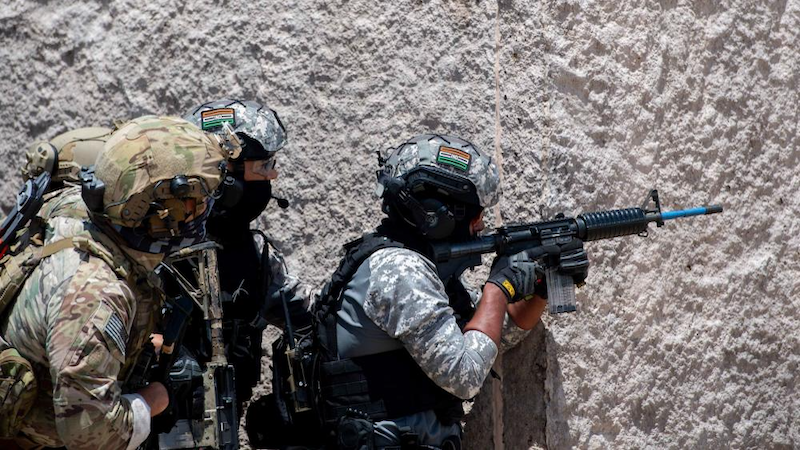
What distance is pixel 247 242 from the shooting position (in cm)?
457

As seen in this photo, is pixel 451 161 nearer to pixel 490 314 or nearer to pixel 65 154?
pixel 490 314

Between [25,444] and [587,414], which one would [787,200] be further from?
[25,444]

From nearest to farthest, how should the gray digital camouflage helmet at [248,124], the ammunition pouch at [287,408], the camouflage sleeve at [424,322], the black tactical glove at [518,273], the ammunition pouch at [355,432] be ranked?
the camouflage sleeve at [424,322] < the ammunition pouch at [355,432] < the black tactical glove at [518,273] < the ammunition pouch at [287,408] < the gray digital camouflage helmet at [248,124]

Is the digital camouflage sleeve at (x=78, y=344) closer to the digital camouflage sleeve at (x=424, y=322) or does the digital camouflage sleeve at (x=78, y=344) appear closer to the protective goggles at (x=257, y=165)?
the digital camouflage sleeve at (x=424, y=322)

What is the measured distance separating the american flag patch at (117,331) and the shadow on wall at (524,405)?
5.83 feet

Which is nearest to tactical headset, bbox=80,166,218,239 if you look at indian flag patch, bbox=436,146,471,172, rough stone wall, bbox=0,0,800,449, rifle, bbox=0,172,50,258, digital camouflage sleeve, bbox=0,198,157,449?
digital camouflage sleeve, bbox=0,198,157,449

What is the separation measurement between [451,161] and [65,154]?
54.9 inches

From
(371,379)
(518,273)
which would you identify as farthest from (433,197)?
(371,379)

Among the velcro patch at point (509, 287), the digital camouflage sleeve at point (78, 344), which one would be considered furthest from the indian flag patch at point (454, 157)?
the digital camouflage sleeve at point (78, 344)

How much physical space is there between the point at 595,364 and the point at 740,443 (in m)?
0.85

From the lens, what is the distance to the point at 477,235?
13.6 feet

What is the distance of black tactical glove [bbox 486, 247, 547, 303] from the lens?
398 centimetres

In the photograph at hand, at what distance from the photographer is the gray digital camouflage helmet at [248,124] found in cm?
438

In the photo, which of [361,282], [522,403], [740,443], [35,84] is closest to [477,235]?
[361,282]
